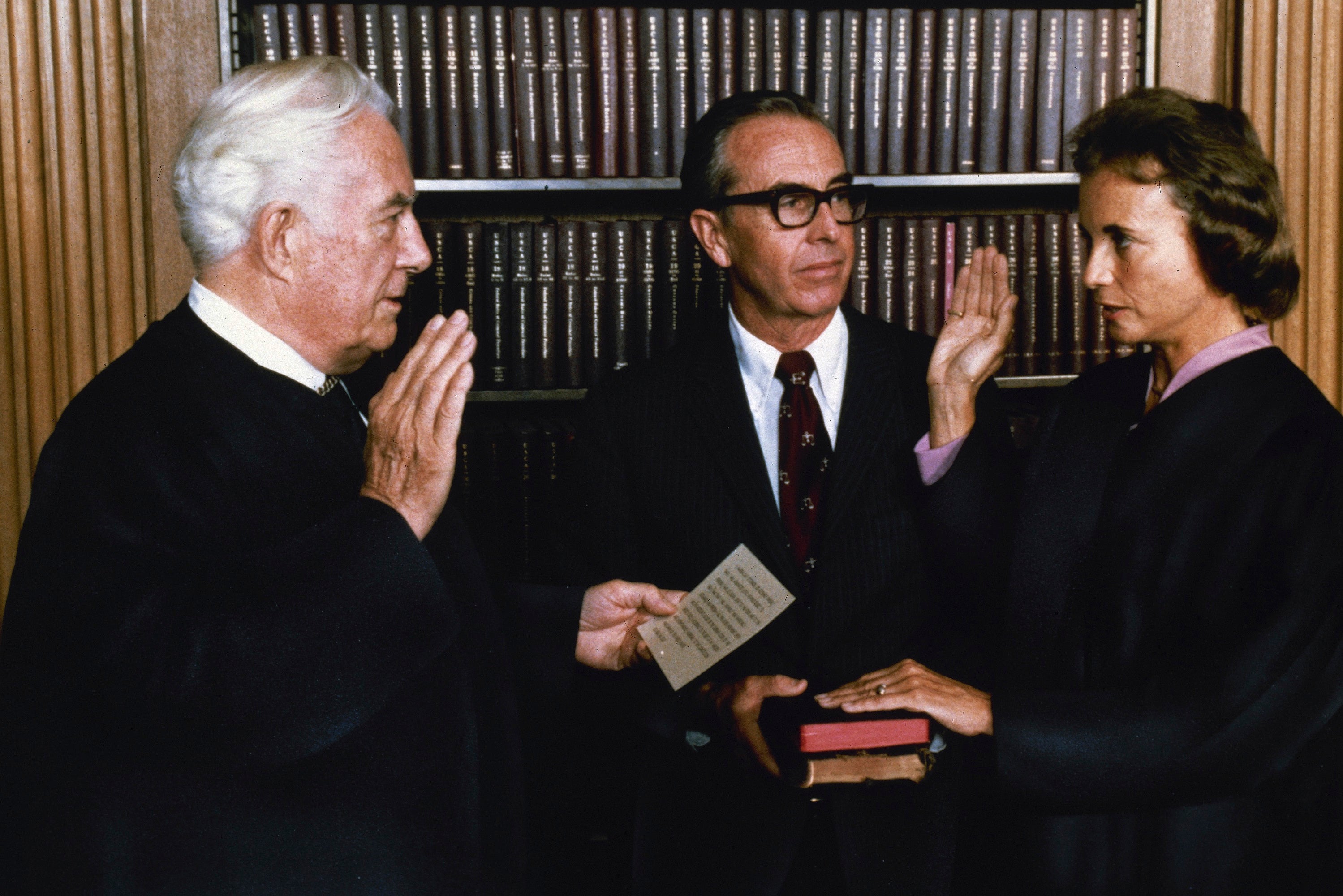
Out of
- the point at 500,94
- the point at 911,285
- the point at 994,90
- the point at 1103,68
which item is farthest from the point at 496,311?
the point at 1103,68

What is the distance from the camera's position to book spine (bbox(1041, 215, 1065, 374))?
2.27 meters

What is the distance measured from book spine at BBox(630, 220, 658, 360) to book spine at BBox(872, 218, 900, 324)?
0.49 metres

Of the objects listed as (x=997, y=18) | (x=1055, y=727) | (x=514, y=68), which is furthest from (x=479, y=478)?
(x=997, y=18)

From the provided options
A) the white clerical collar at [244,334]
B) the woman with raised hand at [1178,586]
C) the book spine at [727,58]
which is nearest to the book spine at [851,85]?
the book spine at [727,58]

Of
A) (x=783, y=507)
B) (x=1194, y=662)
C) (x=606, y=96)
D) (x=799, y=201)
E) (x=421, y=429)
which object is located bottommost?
(x=1194, y=662)

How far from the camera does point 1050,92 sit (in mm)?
2201

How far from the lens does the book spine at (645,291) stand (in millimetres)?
2213

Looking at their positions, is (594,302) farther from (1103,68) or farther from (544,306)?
(1103,68)

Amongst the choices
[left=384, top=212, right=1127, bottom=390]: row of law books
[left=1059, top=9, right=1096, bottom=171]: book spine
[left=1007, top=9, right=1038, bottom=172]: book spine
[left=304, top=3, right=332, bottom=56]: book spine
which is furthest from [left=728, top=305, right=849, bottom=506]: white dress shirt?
[left=304, top=3, right=332, bottom=56]: book spine

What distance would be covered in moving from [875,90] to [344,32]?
111 centimetres

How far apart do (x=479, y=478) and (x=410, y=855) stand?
42.4 inches

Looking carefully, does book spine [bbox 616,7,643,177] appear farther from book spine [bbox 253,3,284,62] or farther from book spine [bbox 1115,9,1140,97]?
book spine [bbox 1115,9,1140,97]

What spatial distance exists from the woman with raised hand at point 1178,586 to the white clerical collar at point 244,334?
2.73ft

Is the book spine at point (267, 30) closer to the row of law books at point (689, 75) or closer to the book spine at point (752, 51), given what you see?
the row of law books at point (689, 75)
